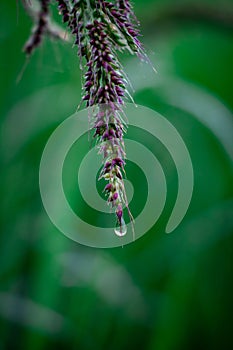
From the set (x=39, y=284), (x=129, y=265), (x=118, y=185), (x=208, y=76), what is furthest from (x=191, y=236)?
(x=118, y=185)

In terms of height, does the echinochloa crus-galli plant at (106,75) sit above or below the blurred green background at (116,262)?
below

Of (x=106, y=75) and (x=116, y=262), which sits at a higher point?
(x=116, y=262)

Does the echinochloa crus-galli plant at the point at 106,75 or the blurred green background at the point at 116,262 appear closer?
the echinochloa crus-galli plant at the point at 106,75

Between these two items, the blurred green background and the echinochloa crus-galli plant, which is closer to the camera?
the echinochloa crus-galli plant

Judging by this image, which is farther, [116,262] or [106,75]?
[116,262]

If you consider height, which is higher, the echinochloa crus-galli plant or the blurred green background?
the blurred green background
